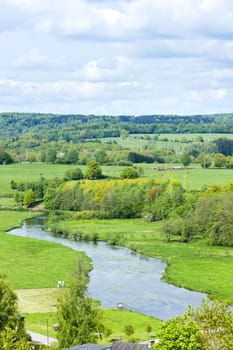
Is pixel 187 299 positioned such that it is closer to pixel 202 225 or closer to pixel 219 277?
pixel 219 277

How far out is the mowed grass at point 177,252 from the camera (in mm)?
74125

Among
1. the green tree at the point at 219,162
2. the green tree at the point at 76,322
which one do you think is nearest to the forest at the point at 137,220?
the green tree at the point at 76,322

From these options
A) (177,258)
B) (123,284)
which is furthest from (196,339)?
(177,258)

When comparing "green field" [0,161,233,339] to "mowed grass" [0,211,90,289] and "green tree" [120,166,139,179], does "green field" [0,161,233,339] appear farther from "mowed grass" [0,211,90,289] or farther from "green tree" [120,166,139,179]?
"green tree" [120,166,139,179]

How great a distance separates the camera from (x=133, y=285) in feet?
242

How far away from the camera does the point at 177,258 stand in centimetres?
8775

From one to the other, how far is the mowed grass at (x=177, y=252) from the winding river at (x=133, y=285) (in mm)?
1566

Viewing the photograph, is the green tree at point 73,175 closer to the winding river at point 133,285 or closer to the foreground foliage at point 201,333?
the winding river at point 133,285

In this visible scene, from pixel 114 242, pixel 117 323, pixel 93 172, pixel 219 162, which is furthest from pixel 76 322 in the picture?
pixel 219 162

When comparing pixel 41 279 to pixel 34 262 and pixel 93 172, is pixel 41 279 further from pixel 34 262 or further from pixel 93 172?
pixel 93 172

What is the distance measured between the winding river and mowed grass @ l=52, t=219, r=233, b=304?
1566 millimetres

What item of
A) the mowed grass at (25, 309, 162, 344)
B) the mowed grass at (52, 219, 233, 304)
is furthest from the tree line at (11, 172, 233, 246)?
A: the mowed grass at (25, 309, 162, 344)

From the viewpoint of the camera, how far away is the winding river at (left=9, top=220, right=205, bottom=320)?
65.6 metres

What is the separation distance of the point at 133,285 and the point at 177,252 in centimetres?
1899
